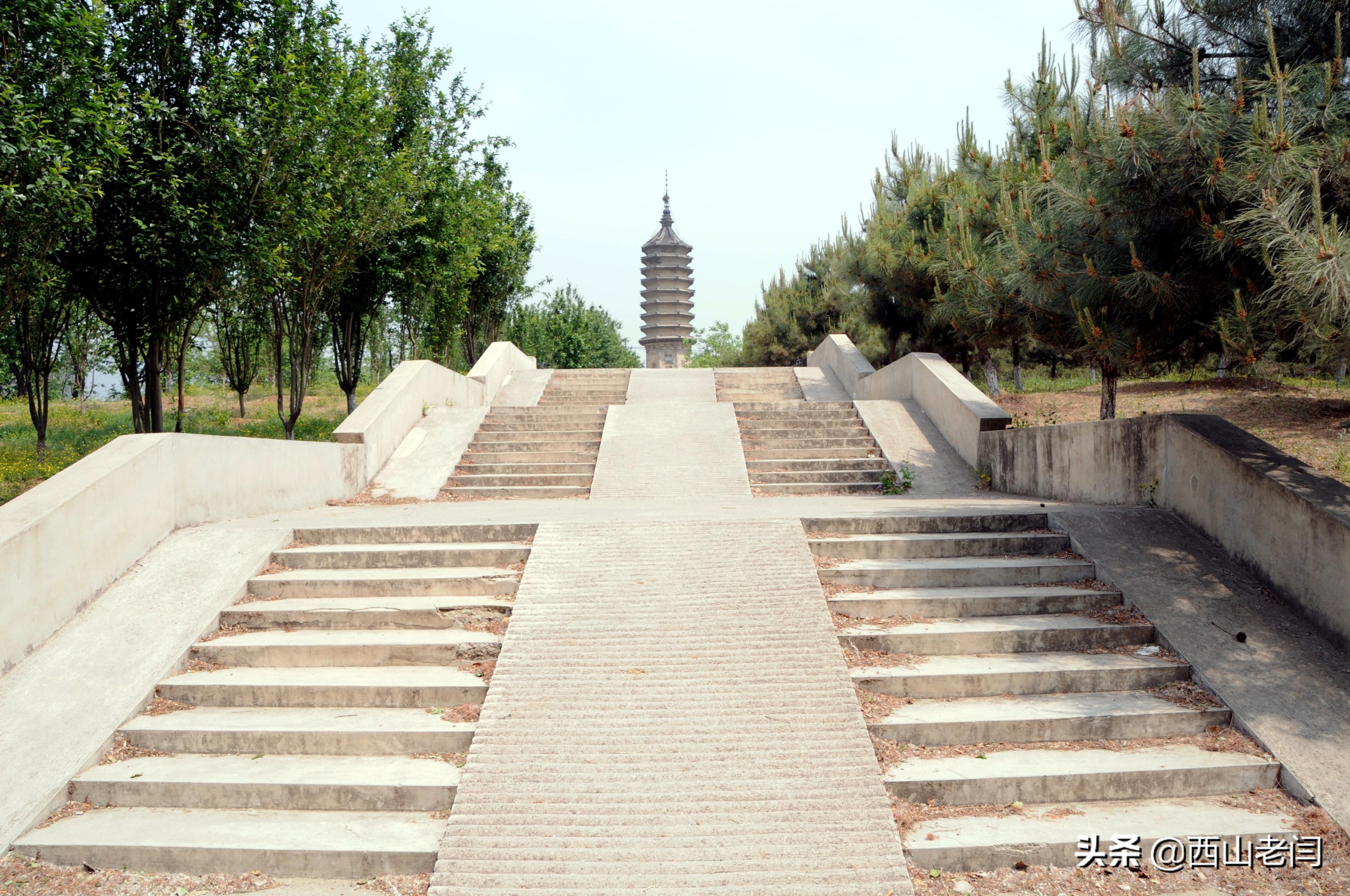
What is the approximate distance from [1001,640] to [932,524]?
1.46m

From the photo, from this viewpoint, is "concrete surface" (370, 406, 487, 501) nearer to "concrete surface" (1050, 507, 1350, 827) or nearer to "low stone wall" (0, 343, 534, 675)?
"low stone wall" (0, 343, 534, 675)

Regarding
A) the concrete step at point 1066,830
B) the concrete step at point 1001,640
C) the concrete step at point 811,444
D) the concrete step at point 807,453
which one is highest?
the concrete step at point 811,444

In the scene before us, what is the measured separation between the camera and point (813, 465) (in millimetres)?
9625

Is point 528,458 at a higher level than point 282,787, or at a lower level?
higher

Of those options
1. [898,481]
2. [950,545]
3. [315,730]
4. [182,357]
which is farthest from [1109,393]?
[182,357]

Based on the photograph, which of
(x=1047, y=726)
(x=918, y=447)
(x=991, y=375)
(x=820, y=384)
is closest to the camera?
(x=1047, y=726)

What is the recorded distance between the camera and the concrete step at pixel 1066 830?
11.8 feet

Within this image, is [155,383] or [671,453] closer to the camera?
[671,453]

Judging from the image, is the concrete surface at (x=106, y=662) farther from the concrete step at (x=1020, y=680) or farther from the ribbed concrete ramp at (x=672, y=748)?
the concrete step at (x=1020, y=680)

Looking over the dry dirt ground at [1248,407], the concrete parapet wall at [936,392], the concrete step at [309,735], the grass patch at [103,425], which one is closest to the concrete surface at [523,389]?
the grass patch at [103,425]

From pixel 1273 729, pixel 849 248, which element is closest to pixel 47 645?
pixel 1273 729

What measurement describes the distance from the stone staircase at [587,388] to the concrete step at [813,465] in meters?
3.65

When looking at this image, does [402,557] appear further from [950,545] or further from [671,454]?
[671,454]

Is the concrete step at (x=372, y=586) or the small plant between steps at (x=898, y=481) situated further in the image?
the small plant between steps at (x=898, y=481)
